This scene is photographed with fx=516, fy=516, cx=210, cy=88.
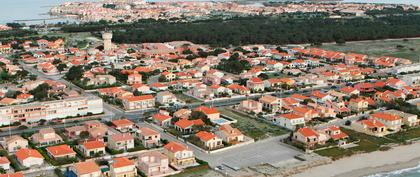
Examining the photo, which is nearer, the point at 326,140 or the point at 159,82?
the point at 326,140

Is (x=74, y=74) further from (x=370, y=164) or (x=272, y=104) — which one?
(x=370, y=164)

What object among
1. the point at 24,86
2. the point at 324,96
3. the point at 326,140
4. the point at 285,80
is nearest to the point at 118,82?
the point at 24,86

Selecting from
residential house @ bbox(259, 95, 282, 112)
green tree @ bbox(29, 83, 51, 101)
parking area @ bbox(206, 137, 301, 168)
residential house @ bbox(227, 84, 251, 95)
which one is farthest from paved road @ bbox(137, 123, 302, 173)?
green tree @ bbox(29, 83, 51, 101)

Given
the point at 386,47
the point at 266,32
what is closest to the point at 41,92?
the point at 266,32

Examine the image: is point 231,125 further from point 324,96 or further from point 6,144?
point 6,144

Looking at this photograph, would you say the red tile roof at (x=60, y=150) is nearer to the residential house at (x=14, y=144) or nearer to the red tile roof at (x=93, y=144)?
the red tile roof at (x=93, y=144)

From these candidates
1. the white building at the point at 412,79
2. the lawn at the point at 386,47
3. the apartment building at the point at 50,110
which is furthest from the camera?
the lawn at the point at 386,47

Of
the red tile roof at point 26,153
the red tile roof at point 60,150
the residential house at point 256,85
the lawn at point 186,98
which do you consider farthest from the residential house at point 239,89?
the red tile roof at point 26,153
